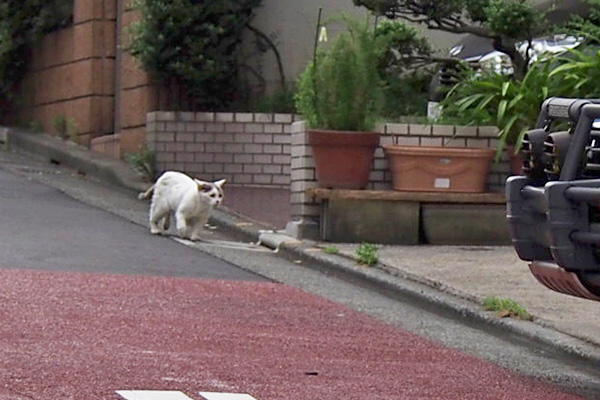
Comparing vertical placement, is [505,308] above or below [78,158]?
below

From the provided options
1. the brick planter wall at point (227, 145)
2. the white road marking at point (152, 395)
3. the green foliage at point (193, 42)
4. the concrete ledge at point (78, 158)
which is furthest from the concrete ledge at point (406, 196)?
the white road marking at point (152, 395)

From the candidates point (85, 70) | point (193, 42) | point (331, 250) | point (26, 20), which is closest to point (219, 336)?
point (331, 250)

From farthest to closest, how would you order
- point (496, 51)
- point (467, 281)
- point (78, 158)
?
point (78, 158) → point (496, 51) → point (467, 281)

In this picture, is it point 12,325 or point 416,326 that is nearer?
point 12,325

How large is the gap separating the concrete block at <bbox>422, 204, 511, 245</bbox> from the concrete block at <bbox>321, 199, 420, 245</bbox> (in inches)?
5.9

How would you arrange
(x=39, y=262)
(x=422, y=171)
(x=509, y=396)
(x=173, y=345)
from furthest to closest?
(x=422, y=171), (x=39, y=262), (x=173, y=345), (x=509, y=396)

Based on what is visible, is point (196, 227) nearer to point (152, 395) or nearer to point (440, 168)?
point (440, 168)

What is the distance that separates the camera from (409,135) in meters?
11.7

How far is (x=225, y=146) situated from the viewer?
1574 centimetres

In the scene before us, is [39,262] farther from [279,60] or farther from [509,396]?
[279,60]

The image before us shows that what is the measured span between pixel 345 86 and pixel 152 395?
610 cm

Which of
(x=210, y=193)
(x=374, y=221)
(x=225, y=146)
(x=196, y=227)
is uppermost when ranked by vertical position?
(x=225, y=146)

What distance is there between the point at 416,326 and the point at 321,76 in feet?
12.0

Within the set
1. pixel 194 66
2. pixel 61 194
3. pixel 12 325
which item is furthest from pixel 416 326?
pixel 194 66
